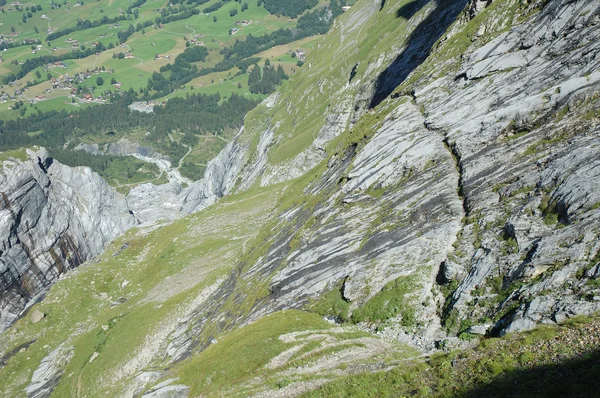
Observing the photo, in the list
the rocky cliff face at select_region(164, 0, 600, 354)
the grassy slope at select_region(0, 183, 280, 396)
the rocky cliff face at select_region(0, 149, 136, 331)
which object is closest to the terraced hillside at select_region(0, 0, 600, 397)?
the rocky cliff face at select_region(164, 0, 600, 354)

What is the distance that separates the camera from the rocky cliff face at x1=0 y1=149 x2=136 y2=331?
145500mm

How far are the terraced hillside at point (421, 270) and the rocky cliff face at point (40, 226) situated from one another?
55.1 meters

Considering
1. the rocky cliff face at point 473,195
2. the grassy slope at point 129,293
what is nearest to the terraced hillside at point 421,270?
the rocky cliff face at point 473,195

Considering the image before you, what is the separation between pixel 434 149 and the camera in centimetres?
5122

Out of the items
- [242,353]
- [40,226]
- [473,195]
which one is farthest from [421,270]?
[40,226]

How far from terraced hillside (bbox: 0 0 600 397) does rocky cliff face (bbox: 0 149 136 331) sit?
5506 cm

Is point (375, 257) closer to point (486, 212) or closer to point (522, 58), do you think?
point (486, 212)

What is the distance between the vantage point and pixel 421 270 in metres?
38.8

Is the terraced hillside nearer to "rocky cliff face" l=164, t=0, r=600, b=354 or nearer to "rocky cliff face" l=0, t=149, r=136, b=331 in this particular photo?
"rocky cliff face" l=164, t=0, r=600, b=354

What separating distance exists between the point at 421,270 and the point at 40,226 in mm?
163877

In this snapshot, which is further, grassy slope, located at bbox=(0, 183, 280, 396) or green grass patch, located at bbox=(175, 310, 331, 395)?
grassy slope, located at bbox=(0, 183, 280, 396)

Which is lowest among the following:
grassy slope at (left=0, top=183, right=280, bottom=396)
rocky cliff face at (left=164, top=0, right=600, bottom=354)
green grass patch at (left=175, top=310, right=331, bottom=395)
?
grassy slope at (left=0, top=183, right=280, bottom=396)

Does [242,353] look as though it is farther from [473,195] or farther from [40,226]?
[40,226]

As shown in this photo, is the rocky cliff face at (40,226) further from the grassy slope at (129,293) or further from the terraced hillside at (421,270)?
the terraced hillside at (421,270)
